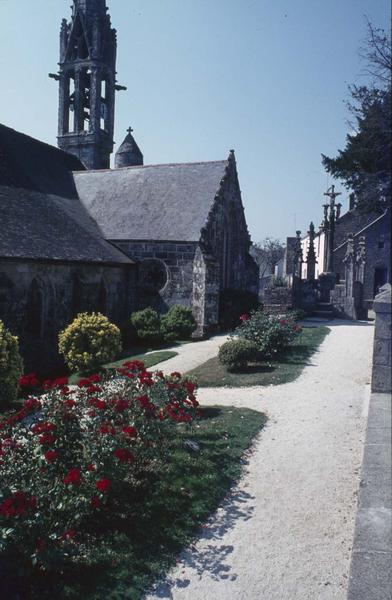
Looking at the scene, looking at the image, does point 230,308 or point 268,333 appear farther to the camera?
point 230,308

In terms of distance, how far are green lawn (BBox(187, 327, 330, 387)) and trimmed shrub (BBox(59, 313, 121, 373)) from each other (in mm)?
3372

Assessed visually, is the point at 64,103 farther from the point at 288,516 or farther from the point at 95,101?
the point at 288,516

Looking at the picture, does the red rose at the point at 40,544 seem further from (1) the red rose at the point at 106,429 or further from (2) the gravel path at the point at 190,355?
(2) the gravel path at the point at 190,355

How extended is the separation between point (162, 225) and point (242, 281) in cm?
831

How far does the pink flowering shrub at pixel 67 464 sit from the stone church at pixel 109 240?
10.1 meters

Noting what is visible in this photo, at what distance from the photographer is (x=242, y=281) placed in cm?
3056

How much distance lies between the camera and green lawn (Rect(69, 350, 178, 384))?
16697 millimetres

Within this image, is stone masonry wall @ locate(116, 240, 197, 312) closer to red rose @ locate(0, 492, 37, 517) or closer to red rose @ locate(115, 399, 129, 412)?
red rose @ locate(115, 399, 129, 412)

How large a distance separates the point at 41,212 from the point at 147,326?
6.64 metres

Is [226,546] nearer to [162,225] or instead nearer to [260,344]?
[260,344]

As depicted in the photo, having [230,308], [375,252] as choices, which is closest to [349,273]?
[230,308]

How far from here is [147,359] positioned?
1761 cm

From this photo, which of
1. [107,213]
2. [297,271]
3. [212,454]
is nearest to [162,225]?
[107,213]

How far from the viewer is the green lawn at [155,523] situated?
197 inches
